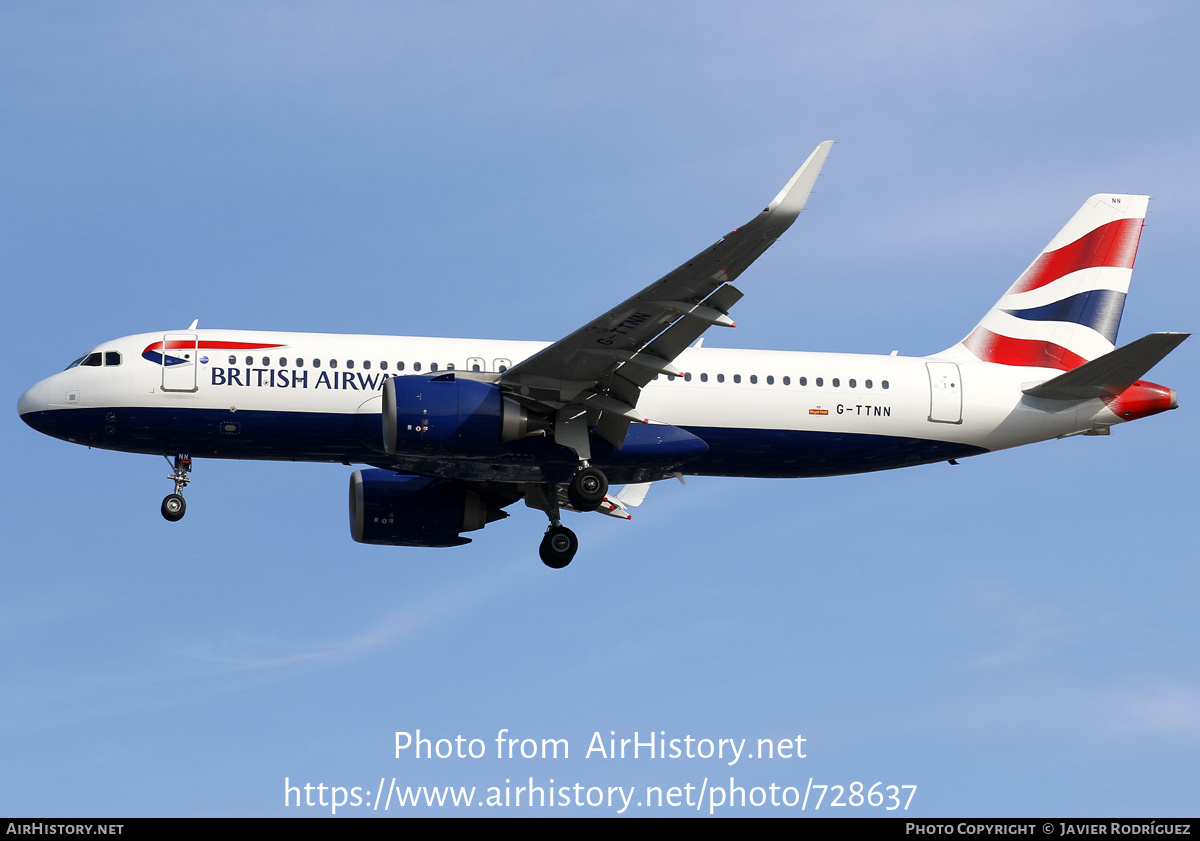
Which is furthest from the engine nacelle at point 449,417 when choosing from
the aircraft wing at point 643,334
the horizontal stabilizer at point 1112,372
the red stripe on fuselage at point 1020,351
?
the horizontal stabilizer at point 1112,372

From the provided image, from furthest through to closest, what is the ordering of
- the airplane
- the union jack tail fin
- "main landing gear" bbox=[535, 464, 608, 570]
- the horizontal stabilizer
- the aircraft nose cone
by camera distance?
1. the union jack tail fin
2. "main landing gear" bbox=[535, 464, 608, 570]
3. the aircraft nose cone
4. the horizontal stabilizer
5. the airplane

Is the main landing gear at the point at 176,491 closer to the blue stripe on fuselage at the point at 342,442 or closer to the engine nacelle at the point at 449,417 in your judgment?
the blue stripe on fuselage at the point at 342,442

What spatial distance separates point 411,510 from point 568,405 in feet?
22.5

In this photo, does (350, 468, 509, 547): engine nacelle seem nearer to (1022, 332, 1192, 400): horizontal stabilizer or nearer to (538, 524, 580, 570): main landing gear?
(538, 524, 580, 570): main landing gear

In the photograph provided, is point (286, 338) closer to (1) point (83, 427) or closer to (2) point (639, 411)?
(1) point (83, 427)

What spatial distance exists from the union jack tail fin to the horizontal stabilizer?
6.47ft

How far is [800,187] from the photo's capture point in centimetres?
2423

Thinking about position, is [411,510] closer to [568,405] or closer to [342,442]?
[342,442]

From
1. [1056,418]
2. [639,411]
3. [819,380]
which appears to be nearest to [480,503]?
[639,411]

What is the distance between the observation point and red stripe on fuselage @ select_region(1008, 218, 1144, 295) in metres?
37.2

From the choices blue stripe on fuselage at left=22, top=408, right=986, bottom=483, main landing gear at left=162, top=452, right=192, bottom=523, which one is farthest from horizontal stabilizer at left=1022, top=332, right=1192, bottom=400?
main landing gear at left=162, top=452, right=192, bottom=523

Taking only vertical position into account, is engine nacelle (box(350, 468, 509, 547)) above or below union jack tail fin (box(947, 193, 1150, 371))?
below

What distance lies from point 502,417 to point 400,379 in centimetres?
219

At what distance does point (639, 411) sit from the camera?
105 feet
